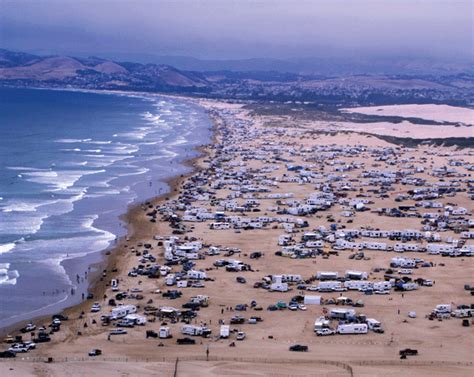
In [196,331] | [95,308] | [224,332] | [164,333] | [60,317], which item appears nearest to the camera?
[164,333]

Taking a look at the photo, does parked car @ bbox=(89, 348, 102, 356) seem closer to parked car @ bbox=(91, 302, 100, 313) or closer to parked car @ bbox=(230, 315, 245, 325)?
parked car @ bbox=(91, 302, 100, 313)

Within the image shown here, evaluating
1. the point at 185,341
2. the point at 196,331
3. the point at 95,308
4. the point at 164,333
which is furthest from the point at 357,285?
the point at 95,308

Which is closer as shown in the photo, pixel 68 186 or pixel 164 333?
pixel 164 333

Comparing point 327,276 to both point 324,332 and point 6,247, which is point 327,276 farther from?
point 6,247

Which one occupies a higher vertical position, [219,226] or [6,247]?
[219,226]

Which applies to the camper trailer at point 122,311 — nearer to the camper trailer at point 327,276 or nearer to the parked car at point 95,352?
the parked car at point 95,352

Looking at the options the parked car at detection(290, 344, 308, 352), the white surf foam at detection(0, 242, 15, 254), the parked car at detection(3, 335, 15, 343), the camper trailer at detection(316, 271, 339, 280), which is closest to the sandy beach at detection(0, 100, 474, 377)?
the parked car at detection(290, 344, 308, 352)
